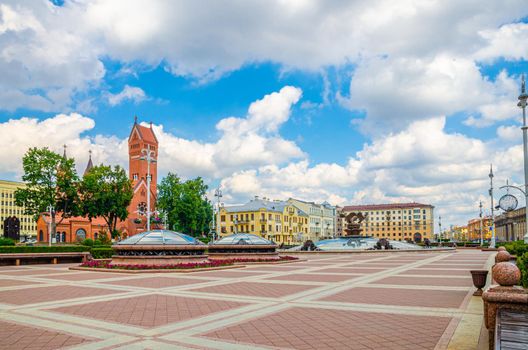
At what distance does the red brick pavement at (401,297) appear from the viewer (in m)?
10.1

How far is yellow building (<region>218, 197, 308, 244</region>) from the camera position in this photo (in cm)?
9556

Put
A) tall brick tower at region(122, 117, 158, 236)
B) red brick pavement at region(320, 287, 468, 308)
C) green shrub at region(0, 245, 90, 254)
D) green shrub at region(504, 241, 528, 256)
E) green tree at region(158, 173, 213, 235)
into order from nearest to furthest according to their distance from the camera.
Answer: red brick pavement at region(320, 287, 468, 308) < green shrub at region(504, 241, 528, 256) < green shrub at region(0, 245, 90, 254) < green tree at region(158, 173, 213, 235) < tall brick tower at region(122, 117, 158, 236)

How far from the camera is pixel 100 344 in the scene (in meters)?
6.52

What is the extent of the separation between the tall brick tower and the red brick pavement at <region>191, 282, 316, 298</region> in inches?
2586

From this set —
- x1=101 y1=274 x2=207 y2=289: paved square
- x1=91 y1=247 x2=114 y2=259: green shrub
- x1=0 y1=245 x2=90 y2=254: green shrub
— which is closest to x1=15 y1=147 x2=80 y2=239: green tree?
x1=0 y1=245 x2=90 y2=254: green shrub

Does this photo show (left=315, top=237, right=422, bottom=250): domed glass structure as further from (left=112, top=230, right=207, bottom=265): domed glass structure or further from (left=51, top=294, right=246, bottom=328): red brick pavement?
(left=51, top=294, right=246, bottom=328): red brick pavement

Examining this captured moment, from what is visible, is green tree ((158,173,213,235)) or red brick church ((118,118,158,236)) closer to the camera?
green tree ((158,173,213,235))

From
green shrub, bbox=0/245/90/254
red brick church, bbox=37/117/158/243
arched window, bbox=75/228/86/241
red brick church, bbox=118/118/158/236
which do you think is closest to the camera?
green shrub, bbox=0/245/90/254

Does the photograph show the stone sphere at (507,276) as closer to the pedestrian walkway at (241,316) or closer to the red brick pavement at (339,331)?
the pedestrian walkway at (241,316)

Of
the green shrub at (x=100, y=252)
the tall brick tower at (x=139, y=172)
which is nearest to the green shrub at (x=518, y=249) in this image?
the green shrub at (x=100, y=252)

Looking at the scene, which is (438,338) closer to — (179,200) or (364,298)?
(364,298)

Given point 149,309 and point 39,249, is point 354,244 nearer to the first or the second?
point 39,249

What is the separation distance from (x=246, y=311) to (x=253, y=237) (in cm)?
1994

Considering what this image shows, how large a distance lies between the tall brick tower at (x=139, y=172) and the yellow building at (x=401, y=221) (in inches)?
2782
